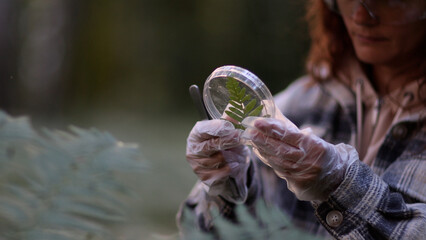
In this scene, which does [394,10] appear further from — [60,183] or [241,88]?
[60,183]

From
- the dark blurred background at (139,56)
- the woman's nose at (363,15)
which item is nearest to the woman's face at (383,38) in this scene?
the woman's nose at (363,15)

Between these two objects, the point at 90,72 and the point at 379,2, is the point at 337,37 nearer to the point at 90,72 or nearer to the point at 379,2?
the point at 379,2

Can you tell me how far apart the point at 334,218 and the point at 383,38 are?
556mm

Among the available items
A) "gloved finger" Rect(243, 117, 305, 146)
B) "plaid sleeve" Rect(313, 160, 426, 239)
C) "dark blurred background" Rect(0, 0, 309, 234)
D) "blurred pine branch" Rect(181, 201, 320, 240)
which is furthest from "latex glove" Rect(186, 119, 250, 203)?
"dark blurred background" Rect(0, 0, 309, 234)

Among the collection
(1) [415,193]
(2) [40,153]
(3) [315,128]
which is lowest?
(1) [415,193]

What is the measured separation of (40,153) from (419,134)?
88 centimetres

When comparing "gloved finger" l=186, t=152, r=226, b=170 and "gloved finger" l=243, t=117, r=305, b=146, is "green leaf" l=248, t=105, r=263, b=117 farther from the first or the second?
"gloved finger" l=186, t=152, r=226, b=170

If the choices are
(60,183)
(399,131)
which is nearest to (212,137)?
(60,183)

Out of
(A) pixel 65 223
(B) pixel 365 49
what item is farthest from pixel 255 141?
(B) pixel 365 49

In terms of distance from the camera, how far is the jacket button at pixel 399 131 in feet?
3.88

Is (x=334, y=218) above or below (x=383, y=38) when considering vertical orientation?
below

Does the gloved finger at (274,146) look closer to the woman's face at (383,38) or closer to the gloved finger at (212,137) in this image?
the gloved finger at (212,137)

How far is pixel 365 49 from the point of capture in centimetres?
124

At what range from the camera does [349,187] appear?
0.84 meters
